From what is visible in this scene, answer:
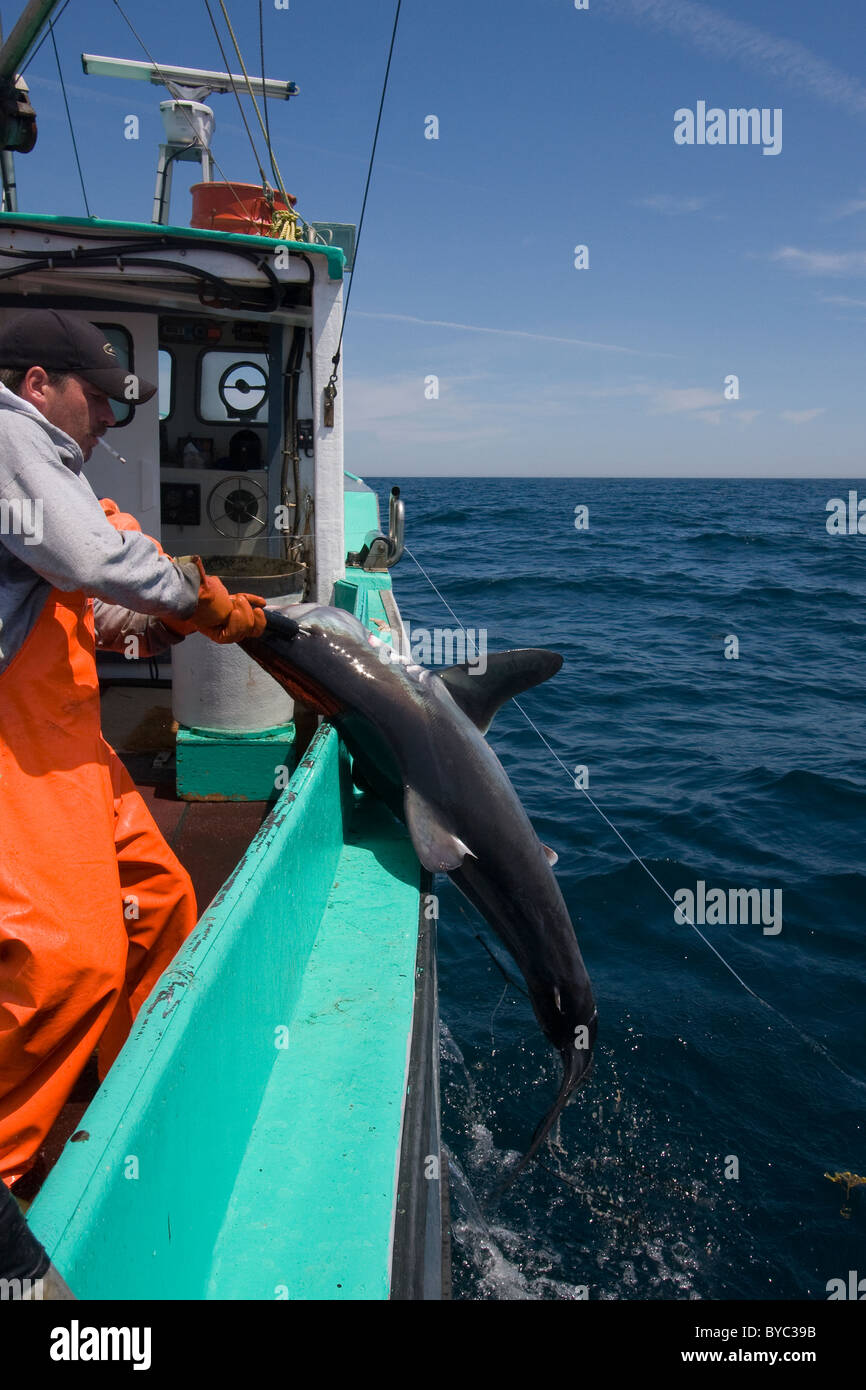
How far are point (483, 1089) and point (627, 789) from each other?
494cm

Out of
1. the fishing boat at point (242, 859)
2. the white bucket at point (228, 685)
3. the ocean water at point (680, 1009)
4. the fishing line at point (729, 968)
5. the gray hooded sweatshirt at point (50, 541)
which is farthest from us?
the fishing line at point (729, 968)

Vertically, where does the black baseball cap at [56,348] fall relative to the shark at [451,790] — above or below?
above

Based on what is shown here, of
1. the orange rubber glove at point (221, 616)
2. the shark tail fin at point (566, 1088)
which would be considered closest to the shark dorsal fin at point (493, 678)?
the orange rubber glove at point (221, 616)

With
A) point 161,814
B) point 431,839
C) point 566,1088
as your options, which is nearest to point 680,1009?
point 566,1088

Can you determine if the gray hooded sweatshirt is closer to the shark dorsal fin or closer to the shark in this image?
the shark

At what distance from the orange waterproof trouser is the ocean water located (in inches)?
71.9

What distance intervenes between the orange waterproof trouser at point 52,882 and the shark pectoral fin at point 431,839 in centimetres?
123

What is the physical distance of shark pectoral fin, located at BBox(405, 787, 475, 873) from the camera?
3.72m

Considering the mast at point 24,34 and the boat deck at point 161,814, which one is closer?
the boat deck at point 161,814

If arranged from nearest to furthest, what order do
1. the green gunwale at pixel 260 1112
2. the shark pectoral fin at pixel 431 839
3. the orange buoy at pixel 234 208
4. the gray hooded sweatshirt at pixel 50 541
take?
the green gunwale at pixel 260 1112, the gray hooded sweatshirt at pixel 50 541, the shark pectoral fin at pixel 431 839, the orange buoy at pixel 234 208

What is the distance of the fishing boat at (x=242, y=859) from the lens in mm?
2098

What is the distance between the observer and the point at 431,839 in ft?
12.4

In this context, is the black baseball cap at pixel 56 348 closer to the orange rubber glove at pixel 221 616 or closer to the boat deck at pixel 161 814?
the orange rubber glove at pixel 221 616

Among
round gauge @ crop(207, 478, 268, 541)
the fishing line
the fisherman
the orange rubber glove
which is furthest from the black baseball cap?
round gauge @ crop(207, 478, 268, 541)
